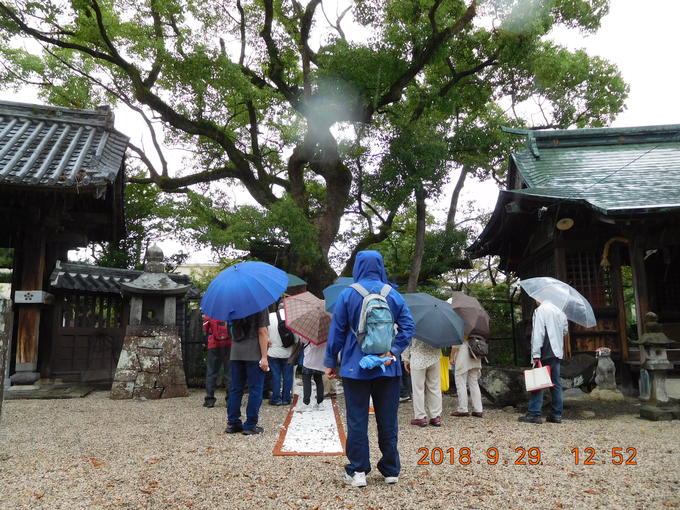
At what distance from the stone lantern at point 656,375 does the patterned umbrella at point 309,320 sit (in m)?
4.71

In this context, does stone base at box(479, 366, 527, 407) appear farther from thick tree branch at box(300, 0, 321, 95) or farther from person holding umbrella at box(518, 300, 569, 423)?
thick tree branch at box(300, 0, 321, 95)

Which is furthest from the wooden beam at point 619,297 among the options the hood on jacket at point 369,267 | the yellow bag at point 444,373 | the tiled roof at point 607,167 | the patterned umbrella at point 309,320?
the hood on jacket at point 369,267

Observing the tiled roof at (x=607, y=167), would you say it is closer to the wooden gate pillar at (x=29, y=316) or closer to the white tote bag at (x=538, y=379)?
the white tote bag at (x=538, y=379)

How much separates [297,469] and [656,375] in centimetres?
567

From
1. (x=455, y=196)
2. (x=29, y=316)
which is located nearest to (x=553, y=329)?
(x=29, y=316)

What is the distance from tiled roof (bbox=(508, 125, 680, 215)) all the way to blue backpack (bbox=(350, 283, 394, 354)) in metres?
5.82

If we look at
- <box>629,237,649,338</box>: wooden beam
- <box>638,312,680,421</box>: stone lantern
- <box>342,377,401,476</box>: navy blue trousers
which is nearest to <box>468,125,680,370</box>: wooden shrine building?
<box>629,237,649,338</box>: wooden beam

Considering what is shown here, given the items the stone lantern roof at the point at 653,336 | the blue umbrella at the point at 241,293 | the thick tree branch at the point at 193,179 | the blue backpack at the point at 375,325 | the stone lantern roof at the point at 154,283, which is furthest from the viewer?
the thick tree branch at the point at 193,179

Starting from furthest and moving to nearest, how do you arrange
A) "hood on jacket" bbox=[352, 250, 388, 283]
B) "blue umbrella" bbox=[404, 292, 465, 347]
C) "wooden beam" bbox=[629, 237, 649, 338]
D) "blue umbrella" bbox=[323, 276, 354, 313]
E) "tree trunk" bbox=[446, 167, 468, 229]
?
"tree trunk" bbox=[446, 167, 468, 229], "wooden beam" bbox=[629, 237, 649, 338], "blue umbrella" bbox=[323, 276, 354, 313], "blue umbrella" bbox=[404, 292, 465, 347], "hood on jacket" bbox=[352, 250, 388, 283]

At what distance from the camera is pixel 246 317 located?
18.9 feet

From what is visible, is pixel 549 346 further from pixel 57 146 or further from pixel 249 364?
pixel 57 146

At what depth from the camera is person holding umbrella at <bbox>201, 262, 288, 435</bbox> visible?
5.50m

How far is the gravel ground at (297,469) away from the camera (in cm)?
364
